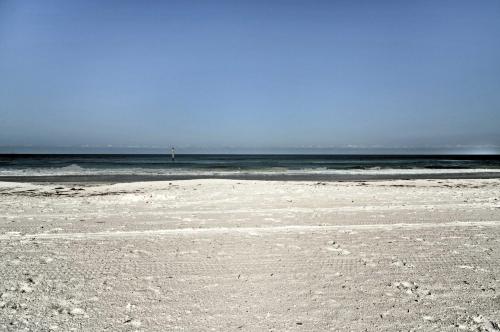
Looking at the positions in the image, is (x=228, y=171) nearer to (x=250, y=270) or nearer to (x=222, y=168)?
(x=222, y=168)

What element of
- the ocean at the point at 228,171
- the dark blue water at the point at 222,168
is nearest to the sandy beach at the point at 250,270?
the ocean at the point at 228,171

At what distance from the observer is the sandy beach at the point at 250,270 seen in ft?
10.7

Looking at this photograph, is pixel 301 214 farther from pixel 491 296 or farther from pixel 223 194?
pixel 491 296

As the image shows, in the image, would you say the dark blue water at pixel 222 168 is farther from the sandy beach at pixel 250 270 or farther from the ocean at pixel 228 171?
the sandy beach at pixel 250 270

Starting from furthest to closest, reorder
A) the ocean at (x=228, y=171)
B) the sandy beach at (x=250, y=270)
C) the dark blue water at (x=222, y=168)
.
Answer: the dark blue water at (x=222, y=168) < the ocean at (x=228, y=171) < the sandy beach at (x=250, y=270)

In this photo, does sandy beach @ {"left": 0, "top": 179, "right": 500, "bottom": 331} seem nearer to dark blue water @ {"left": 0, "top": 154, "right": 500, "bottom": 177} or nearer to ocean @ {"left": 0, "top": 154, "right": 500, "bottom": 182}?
ocean @ {"left": 0, "top": 154, "right": 500, "bottom": 182}

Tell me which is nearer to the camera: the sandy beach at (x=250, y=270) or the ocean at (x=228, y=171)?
the sandy beach at (x=250, y=270)

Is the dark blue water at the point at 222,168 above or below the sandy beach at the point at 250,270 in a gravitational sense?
above

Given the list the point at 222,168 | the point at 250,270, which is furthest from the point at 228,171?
the point at 250,270

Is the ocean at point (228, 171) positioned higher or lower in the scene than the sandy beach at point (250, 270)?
higher

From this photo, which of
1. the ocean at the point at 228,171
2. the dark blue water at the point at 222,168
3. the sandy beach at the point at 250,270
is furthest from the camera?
the dark blue water at the point at 222,168

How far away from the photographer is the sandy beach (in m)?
3.25

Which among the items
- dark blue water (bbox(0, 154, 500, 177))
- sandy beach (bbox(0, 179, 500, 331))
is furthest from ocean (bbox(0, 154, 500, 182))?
sandy beach (bbox(0, 179, 500, 331))

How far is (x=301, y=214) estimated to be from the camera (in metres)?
8.36
